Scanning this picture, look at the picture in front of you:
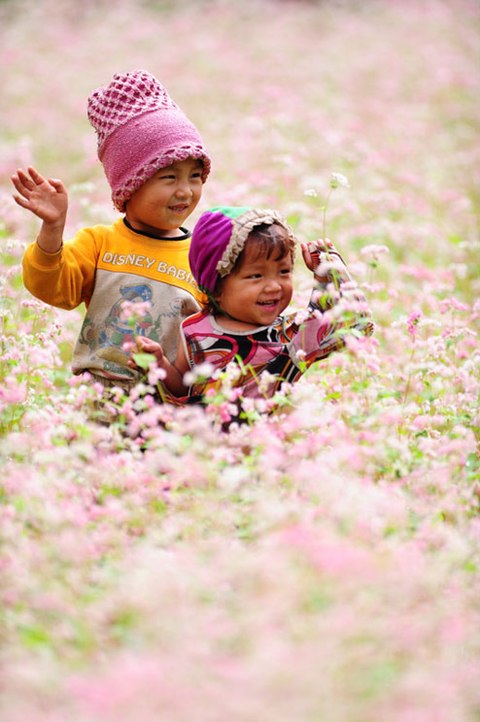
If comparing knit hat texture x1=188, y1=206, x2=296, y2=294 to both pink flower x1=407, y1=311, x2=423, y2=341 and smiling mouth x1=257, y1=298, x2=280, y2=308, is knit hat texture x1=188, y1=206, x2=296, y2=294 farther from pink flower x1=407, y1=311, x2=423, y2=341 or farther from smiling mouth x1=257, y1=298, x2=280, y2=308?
pink flower x1=407, y1=311, x2=423, y2=341

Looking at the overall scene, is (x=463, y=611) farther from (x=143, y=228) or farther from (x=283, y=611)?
(x=143, y=228)

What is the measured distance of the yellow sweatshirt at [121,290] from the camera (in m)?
4.16

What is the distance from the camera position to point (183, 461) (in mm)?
2926

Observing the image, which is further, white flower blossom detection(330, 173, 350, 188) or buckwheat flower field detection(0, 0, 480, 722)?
white flower blossom detection(330, 173, 350, 188)

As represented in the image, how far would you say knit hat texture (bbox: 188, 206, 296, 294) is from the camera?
3709 millimetres

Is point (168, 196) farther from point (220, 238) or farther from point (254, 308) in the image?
point (254, 308)

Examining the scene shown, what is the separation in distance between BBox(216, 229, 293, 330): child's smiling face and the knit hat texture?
0.17 ft

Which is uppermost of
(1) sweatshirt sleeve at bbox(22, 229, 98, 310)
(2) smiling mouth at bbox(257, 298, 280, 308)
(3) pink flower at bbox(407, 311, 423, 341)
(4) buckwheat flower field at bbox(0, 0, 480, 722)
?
(3) pink flower at bbox(407, 311, 423, 341)

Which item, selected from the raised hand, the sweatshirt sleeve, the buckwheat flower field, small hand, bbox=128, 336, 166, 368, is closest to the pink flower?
the buckwheat flower field

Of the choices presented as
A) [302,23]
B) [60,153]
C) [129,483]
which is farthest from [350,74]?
[129,483]

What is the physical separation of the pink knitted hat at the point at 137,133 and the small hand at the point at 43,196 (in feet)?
1.20

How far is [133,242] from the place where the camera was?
4254mm

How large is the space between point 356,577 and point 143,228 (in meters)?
2.52

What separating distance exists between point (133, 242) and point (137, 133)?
0.53 metres
